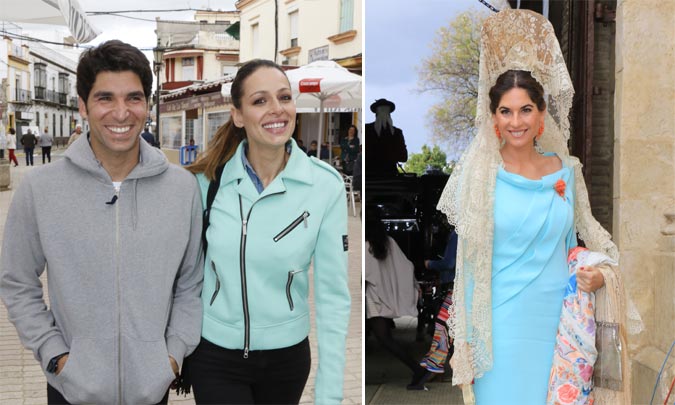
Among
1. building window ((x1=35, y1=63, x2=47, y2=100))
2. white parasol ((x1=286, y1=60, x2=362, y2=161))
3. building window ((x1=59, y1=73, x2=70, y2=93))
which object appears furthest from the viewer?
building window ((x1=59, y1=73, x2=70, y2=93))

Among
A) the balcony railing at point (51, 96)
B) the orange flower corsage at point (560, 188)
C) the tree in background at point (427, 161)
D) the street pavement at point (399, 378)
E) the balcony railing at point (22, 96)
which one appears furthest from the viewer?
the balcony railing at point (51, 96)

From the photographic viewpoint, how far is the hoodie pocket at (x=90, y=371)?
82.6 inches

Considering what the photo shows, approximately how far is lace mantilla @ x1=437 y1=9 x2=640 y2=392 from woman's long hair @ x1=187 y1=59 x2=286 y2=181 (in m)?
0.84

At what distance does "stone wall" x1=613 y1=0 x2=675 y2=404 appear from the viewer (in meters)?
4.04

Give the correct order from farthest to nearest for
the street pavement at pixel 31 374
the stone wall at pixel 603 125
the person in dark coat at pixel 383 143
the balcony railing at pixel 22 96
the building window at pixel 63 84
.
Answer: the building window at pixel 63 84 < the balcony railing at pixel 22 96 < the person in dark coat at pixel 383 143 < the stone wall at pixel 603 125 < the street pavement at pixel 31 374

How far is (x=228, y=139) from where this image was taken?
249 cm

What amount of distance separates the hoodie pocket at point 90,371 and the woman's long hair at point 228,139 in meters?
0.58

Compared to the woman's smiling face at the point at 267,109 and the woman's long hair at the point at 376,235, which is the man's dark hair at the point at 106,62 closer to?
the woman's smiling face at the point at 267,109

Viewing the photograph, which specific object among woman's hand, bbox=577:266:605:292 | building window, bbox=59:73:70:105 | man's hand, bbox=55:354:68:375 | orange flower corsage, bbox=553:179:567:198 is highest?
building window, bbox=59:73:70:105

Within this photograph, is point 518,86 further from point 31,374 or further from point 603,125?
point 31,374

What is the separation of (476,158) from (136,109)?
48.9 inches

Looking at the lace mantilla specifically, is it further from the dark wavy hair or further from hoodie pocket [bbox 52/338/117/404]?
hoodie pocket [bbox 52/338/117/404]

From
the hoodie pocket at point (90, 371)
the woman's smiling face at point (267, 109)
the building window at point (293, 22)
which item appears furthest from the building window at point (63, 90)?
the hoodie pocket at point (90, 371)

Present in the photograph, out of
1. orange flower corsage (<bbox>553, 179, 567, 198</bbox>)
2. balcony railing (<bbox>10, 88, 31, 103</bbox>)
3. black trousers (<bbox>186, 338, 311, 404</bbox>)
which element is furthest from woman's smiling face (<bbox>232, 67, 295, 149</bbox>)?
balcony railing (<bbox>10, 88, 31, 103</bbox>)
